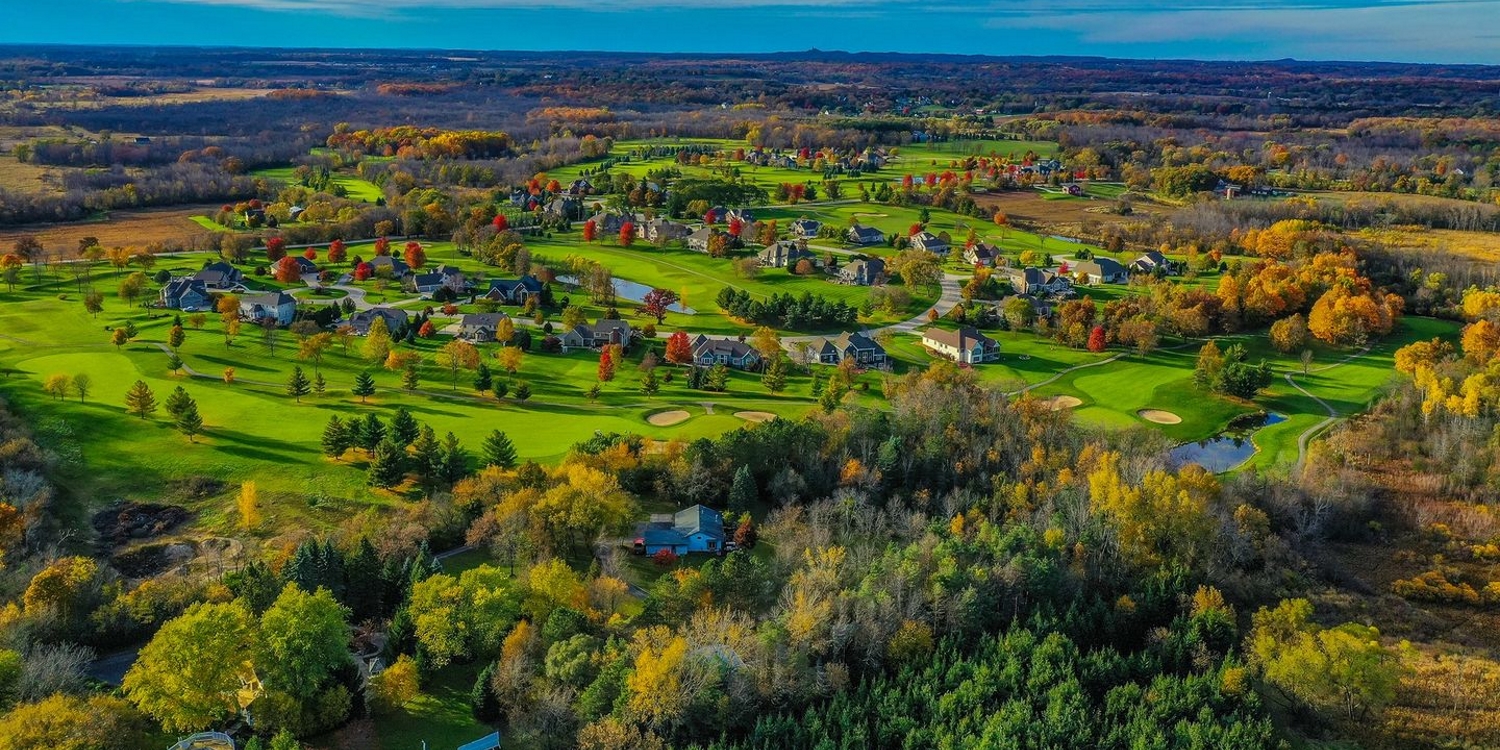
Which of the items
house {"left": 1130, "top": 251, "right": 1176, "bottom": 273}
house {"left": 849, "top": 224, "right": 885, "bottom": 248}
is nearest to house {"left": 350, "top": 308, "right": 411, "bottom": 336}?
house {"left": 849, "top": 224, "right": 885, "bottom": 248}

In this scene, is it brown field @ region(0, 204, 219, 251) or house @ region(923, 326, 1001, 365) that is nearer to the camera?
house @ region(923, 326, 1001, 365)

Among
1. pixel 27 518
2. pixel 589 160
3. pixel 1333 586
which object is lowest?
pixel 1333 586

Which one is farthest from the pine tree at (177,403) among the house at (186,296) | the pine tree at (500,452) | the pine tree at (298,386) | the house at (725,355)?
the house at (725,355)

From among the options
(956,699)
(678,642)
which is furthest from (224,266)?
(956,699)

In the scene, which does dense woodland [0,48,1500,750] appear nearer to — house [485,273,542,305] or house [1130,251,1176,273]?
house [1130,251,1176,273]

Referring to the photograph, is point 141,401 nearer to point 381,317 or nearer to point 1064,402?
point 381,317

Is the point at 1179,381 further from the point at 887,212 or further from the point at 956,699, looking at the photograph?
the point at 887,212
